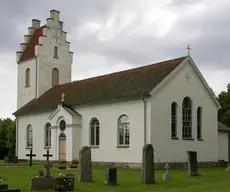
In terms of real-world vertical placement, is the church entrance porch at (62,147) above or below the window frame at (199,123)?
below

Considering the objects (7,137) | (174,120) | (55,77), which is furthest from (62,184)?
(7,137)

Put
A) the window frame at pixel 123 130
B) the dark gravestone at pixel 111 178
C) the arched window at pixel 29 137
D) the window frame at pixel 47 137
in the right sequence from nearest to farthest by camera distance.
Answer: the dark gravestone at pixel 111 178
the window frame at pixel 123 130
the window frame at pixel 47 137
the arched window at pixel 29 137

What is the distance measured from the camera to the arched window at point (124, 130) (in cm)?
3151

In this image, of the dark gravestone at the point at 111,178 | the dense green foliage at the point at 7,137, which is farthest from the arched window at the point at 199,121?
the dense green foliage at the point at 7,137

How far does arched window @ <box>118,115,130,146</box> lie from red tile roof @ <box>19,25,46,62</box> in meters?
17.0

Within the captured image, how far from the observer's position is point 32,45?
46156mm

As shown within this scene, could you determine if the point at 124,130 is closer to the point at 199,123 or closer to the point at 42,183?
the point at 199,123

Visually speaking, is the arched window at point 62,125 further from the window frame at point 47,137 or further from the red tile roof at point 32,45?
the red tile roof at point 32,45

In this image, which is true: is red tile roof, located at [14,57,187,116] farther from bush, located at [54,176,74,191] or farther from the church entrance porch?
bush, located at [54,176,74,191]

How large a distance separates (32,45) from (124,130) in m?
19.4

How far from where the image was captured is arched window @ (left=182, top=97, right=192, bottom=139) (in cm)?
3228

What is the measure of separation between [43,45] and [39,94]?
5.29 m

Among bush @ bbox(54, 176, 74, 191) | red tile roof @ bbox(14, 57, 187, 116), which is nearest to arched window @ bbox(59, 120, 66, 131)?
red tile roof @ bbox(14, 57, 187, 116)

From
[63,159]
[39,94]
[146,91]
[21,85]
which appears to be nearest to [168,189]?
[146,91]
